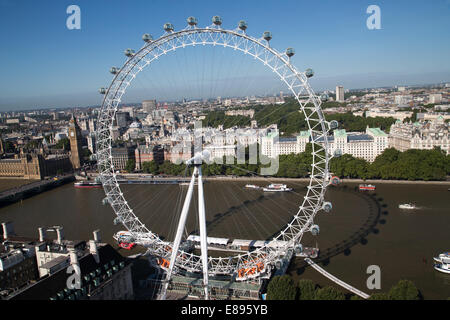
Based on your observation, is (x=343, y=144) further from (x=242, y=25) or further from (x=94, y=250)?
(x=94, y=250)

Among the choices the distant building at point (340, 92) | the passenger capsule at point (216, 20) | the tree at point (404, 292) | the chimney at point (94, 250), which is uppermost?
the distant building at point (340, 92)

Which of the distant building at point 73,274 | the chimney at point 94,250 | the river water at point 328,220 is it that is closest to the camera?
the distant building at point 73,274

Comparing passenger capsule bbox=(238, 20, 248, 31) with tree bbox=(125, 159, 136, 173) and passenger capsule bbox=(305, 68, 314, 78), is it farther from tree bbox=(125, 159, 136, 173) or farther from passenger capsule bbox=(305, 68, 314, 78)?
tree bbox=(125, 159, 136, 173)

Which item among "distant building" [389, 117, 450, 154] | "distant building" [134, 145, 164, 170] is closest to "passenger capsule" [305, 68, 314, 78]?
"distant building" [389, 117, 450, 154]

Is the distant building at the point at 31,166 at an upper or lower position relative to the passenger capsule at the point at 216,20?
lower

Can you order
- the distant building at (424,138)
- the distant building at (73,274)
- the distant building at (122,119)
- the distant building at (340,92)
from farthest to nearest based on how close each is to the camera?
1. the distant building at (340,92)
2. the distant building at (122,119)
3. the distant building at (424,138)
4. the distant building at (73,274)

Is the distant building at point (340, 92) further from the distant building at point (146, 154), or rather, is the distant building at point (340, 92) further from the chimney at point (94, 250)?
the chimney at point (94, 250)

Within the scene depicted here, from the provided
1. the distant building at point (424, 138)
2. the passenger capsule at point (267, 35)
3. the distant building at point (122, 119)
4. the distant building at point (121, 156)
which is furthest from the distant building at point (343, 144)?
the distant building at point (122, 119)
